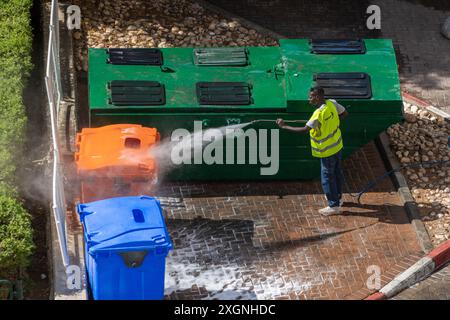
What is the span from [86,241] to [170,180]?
104 inches

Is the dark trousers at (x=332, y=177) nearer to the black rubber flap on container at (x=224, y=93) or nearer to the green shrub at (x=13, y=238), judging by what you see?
the black rubber flap on container at (x=224, y=93)

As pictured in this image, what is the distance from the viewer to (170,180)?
1330 centimetres

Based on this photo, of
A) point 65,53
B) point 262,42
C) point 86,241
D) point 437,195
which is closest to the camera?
point 86,241

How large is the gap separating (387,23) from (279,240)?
5.28 metres

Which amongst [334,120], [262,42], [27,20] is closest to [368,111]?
[334,120]

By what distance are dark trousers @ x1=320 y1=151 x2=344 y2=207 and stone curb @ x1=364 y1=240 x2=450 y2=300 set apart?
1224mm

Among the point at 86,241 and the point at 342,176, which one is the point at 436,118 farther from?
the point at 86,241

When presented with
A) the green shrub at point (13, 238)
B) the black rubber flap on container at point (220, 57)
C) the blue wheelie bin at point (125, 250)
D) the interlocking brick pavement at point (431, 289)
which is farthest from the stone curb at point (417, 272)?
the green shrub at point (13, 238)

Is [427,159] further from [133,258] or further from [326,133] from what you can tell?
[133,258]

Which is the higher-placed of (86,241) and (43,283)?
(86,241)

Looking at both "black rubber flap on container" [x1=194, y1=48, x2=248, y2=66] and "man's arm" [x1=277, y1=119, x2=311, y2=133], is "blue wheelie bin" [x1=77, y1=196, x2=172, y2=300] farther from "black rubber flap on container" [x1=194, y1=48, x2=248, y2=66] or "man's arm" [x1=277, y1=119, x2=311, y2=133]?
"black rubber flap on container" [x1=194, y1=48, x2=248, y2=66]

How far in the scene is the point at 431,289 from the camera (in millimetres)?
12195

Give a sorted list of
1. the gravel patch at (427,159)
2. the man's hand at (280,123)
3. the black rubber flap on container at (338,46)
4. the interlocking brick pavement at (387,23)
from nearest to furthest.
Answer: the man's hand at (280,123), the gravel patch at (427,159), the black rubber flap on container at (338,46), the interlocking brick pavement at (387,23)

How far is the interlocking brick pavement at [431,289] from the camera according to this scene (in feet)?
39.5
